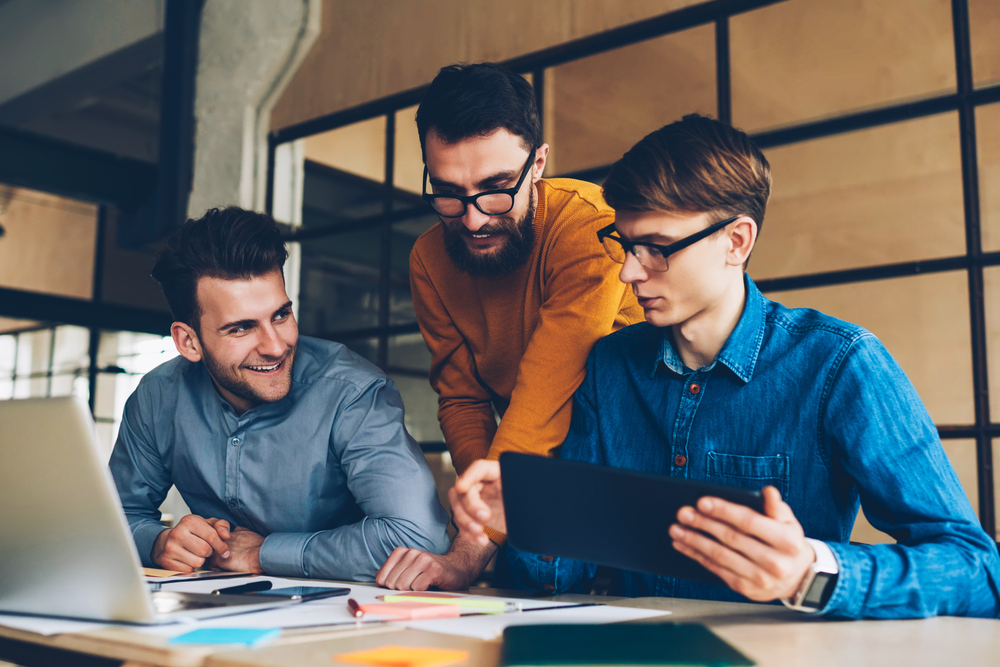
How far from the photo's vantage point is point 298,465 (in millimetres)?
1861

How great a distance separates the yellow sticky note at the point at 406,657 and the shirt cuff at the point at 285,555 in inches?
32.9

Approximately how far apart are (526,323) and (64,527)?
42.3 inches

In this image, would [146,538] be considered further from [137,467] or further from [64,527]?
[64,527]

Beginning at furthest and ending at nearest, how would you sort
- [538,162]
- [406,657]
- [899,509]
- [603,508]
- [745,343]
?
[538,162]
[745,343]
[899,509]
[603,508]
[406,657]

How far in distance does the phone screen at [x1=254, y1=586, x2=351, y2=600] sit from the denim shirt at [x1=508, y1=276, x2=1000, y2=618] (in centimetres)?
34

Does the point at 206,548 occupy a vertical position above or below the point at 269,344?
below

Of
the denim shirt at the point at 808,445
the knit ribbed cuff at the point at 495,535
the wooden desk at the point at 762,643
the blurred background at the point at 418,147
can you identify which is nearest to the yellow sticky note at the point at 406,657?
the wooden desk at the point at 762,643

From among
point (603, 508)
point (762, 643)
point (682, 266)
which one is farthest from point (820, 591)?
point (682, 266)

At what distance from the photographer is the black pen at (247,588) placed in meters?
1.27

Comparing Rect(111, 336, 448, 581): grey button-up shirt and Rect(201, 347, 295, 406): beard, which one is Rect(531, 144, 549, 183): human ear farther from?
Rect(201, 347, 295, 406): beard

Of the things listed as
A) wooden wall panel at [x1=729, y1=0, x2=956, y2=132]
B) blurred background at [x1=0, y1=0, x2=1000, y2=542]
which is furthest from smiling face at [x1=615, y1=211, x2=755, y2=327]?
wooden wall panel at [x1=729, y1=0, x2=956, y2=132]

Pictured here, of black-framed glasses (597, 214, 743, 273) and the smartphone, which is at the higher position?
black-framed glasses (597, 214, 743, 273)

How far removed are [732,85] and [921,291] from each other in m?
1.18

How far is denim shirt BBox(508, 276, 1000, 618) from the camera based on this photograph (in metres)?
1.08
